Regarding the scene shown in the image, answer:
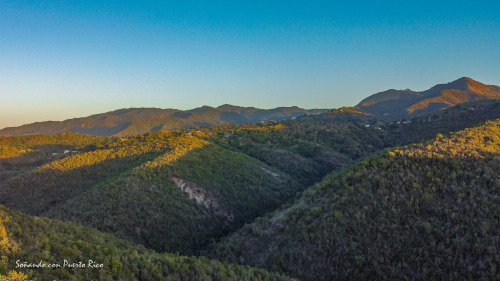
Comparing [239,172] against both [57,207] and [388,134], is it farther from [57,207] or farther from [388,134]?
[388,134]

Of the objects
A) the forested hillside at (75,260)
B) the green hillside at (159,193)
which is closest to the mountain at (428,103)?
the green hillside at (159,193)

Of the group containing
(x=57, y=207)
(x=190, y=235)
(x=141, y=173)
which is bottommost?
(x=190, y=235)

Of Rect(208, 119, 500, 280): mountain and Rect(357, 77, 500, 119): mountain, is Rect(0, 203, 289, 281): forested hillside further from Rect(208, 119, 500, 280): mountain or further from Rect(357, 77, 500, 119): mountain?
Rect(357, 77, 500, 119): mountain

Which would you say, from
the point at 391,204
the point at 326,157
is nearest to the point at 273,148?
the point at 326,157

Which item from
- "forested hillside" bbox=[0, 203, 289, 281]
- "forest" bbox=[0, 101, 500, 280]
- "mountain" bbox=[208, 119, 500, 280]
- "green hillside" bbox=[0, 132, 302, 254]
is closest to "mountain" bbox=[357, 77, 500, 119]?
"forest" bbox=[0, 101, 500, 280]

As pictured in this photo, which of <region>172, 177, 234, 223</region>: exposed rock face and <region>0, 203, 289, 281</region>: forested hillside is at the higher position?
<region>0, 203, 289, 281</region>: forested hillside

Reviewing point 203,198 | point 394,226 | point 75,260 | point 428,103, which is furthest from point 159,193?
point 428,103
